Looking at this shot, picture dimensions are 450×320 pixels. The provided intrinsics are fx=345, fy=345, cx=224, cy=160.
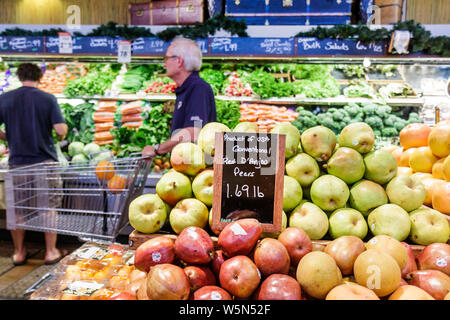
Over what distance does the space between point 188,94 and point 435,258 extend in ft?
6.98

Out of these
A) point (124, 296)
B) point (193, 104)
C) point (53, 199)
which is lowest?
point (53, 199)

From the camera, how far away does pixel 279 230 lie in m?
1.46

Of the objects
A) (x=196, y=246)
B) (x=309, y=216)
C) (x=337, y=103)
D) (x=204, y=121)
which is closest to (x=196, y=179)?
(x=196, y=246)

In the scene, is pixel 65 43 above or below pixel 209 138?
above

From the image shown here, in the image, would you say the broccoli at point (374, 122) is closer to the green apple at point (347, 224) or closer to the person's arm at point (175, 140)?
the person's arm at point (175, 140)

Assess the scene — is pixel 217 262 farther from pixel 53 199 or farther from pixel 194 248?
pixel 53 199

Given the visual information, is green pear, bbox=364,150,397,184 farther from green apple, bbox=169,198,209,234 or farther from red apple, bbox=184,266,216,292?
red apple, bbox=184,266,216,292

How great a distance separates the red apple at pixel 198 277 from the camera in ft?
4.17

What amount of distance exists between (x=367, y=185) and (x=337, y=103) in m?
3.35

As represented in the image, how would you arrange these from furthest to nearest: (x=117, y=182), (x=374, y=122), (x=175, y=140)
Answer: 1. (x=374, y=122)
2. (x=117, y=182)
3. (x=175, y=140)

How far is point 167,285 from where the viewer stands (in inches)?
45.5

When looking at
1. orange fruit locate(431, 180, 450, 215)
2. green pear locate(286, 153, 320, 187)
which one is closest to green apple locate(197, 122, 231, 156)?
green pear locate(286, 153, 320, 187)

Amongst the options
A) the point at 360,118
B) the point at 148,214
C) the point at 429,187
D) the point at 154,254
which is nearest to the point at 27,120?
the point at 148,214

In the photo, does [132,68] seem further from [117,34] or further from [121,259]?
[121,259]
